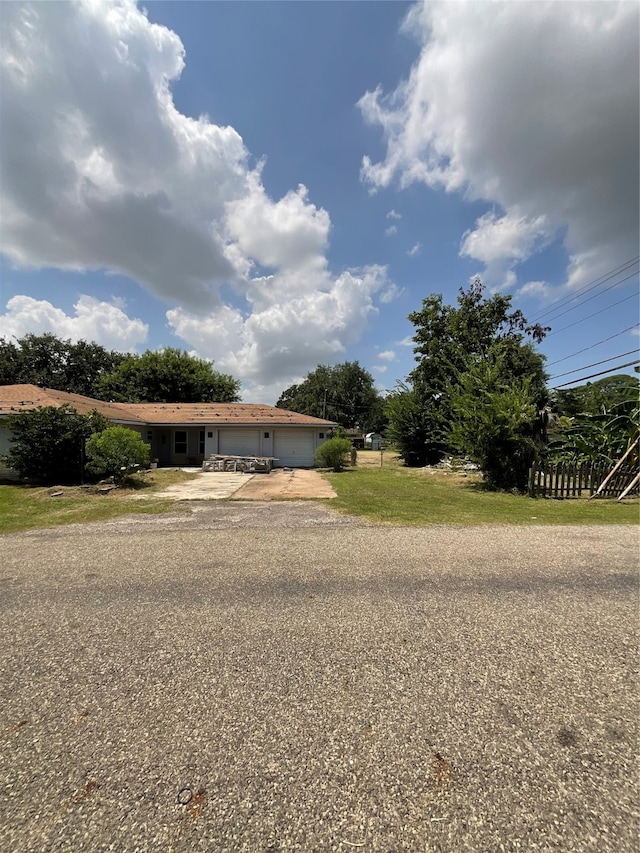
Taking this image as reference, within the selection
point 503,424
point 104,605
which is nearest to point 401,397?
point 503,424

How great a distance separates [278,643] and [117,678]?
1.18 metres

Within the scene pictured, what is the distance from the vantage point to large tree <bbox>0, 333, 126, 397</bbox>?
36406 millimetres

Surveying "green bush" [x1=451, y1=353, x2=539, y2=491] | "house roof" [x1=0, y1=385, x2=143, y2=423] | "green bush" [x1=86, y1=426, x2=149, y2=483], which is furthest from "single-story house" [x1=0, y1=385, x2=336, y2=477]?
"green bush" [x1=451, y1=353, x2=539, y2=491]

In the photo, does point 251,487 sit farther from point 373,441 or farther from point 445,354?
point 373,441

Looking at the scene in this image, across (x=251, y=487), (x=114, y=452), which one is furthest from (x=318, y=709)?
(x=114, y=452)

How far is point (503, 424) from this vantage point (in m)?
12.2

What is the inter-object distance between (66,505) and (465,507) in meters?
9.92

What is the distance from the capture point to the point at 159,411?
22203 millimetres

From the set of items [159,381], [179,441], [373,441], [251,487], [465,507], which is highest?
[159,381]

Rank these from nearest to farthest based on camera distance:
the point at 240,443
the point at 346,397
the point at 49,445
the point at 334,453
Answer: the point at 49,445 < the point at 334,453 < the point at 240,443 < the point at 346,397

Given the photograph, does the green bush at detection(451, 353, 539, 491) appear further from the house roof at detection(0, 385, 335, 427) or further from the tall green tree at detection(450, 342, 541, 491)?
the house roof at detection(0, 385, 335, 427)

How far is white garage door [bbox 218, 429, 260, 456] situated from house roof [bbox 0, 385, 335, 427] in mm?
677

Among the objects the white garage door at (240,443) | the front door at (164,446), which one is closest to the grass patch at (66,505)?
the white garage door at (240,443)

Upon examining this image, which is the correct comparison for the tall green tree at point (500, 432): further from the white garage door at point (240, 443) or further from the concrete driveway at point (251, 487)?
the white garage door at point (240, 443)
